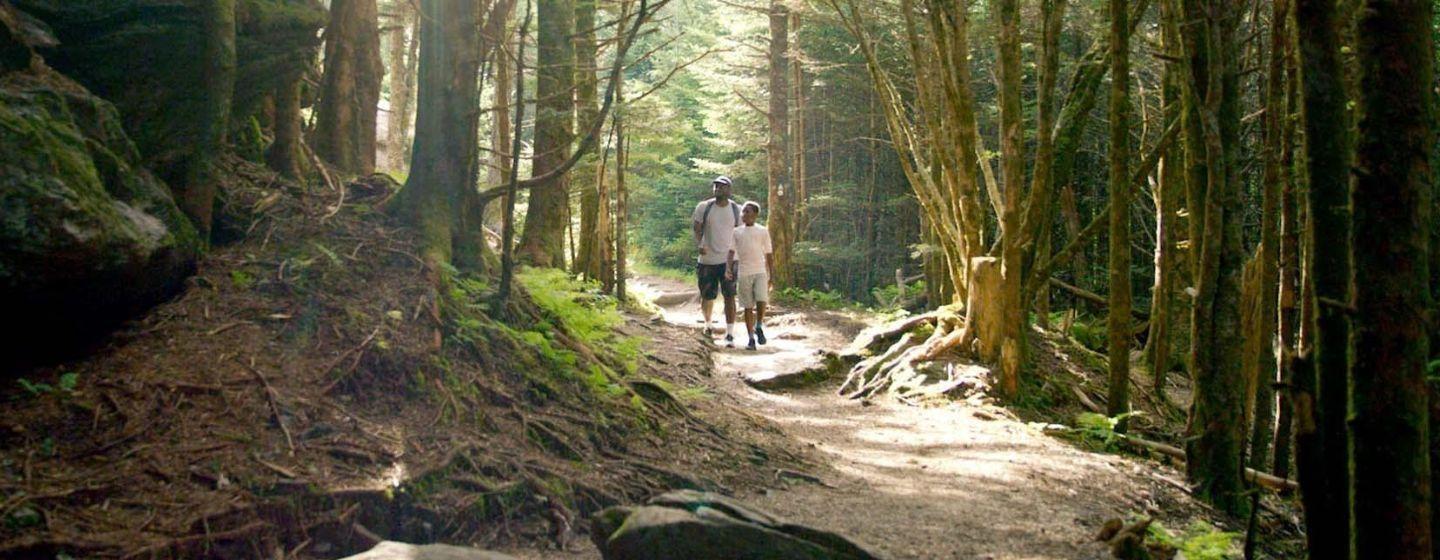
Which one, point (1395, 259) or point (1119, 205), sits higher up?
point (1119, 205)

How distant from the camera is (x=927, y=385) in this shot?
10.7m

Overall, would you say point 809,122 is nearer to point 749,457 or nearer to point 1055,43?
point 1055,43

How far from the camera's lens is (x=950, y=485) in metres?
7.05

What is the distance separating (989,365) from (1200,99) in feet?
16.0

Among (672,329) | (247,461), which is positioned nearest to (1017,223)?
(672,329)

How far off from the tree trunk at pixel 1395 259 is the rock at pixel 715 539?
6.79ft

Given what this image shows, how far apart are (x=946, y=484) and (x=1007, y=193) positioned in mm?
4064

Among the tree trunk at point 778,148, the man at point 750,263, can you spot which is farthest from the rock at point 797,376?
the tree trunk at point 778,148

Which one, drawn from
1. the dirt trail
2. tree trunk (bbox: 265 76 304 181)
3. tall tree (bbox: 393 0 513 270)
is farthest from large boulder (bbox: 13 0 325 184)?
the dirt trail

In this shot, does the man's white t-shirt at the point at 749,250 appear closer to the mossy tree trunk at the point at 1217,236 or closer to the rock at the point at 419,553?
the mossy tree trunk at the point at 1217,236

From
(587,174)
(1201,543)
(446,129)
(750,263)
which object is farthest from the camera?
(587,174)

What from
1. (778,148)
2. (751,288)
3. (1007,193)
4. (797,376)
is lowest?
(797,376)

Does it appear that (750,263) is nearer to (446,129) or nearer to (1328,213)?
(446,129)

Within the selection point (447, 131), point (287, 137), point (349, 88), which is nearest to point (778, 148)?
point (349, 88)
